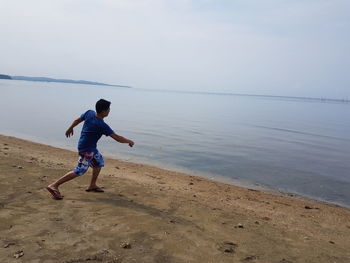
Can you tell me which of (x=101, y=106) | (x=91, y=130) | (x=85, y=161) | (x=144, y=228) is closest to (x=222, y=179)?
(x=85, y=161)

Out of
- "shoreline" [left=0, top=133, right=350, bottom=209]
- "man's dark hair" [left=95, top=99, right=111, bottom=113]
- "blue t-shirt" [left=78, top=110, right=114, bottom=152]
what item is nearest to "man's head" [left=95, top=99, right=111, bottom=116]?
"man's dark hair" [left=95, top=99, right=111, bottom=113]

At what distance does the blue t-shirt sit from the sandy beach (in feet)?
3.20

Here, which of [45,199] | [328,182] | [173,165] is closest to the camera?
[45,199]

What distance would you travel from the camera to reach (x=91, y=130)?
6410 millimetres

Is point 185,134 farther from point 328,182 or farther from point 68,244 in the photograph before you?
point 68,244

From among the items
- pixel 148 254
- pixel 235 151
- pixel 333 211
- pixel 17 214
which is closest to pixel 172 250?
pixel 148 254

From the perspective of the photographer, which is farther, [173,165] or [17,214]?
[173,165]

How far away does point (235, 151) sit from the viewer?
1903cm

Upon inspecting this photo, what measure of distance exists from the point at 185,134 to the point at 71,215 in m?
19.6

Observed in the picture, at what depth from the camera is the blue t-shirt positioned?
633 centimetres

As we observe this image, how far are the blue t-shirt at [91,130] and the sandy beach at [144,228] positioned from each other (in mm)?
976

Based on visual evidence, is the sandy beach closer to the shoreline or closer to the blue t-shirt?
the blue t-shirt

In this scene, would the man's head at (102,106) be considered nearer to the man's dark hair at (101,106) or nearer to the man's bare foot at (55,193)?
the man's dark hair at (101,106)

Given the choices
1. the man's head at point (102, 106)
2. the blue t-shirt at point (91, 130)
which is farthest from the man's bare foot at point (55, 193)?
the man's head at point (102, 106)
